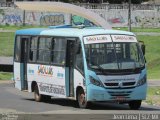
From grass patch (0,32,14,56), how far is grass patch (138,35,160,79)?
1203 cm

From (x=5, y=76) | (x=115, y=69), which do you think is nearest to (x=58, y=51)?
(x=115, y=69)

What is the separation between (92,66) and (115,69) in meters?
0.75

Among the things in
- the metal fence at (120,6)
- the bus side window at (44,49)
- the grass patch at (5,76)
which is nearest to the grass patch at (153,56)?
the grass patch at (5,76)

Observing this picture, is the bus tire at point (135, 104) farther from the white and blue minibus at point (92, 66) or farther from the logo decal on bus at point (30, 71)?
the logo decal on bus at point (30, 71)

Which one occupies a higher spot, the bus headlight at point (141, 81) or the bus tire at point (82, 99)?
the bus headlight at point (141, 81)

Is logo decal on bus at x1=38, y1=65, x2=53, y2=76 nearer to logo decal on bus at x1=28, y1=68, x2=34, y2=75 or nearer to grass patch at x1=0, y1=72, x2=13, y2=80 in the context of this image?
logo decal on bus at x1=28, y1=68, x2=34, y2=75

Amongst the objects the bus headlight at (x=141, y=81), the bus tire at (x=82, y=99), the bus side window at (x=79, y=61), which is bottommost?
the bus tire at (x=82, y=99)

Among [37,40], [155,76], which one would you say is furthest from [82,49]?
[155,76]

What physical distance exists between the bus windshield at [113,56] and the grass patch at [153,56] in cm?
1776

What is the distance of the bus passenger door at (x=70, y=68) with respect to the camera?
2259 centimetres

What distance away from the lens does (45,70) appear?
24.5 metres

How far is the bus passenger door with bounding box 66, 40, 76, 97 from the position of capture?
22.6 metres

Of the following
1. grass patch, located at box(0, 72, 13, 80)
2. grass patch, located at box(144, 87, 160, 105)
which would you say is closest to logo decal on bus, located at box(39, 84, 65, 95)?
grass patch, located at box(144, 87, 160, 105)

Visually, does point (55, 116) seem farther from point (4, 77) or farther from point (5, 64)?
point (5, 64)
